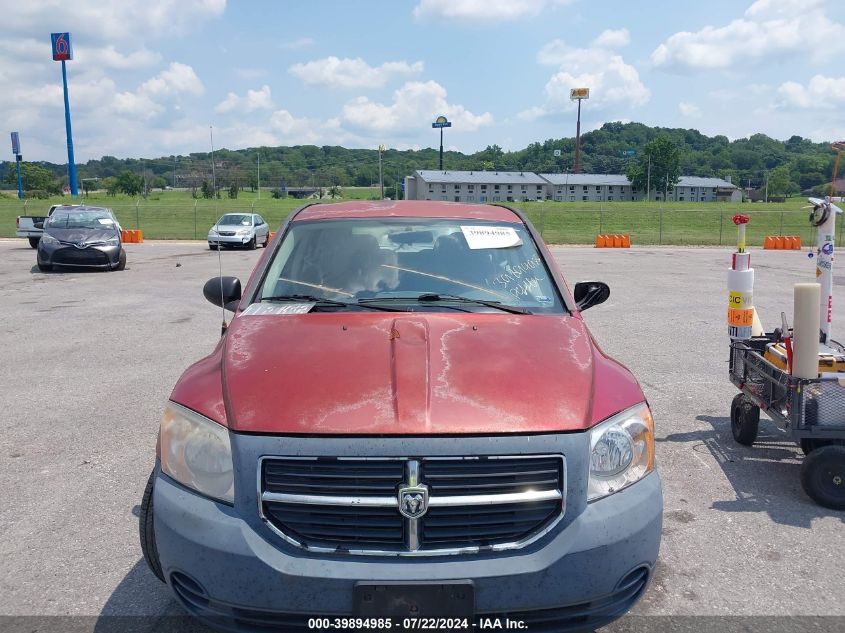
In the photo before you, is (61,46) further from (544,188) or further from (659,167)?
(659,167)

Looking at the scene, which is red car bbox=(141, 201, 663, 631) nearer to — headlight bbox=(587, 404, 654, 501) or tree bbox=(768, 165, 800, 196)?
headlight bbox=(587, 404, 654, 501)

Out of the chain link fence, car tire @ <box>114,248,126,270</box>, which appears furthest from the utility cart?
the chain link fence

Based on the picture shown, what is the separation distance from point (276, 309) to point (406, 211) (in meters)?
1.21

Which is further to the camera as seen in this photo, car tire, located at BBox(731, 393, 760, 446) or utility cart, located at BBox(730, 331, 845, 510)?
car tire, located at BBox(731, 393, 760, 446)

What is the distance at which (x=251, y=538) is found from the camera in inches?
98.0

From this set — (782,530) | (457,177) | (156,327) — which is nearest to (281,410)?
(782,530)

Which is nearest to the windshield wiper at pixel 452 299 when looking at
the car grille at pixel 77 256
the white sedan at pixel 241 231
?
the car grille at pixel 77 256

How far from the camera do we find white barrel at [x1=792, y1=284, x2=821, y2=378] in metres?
4.57

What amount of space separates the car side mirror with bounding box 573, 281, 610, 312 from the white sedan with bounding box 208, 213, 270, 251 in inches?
988

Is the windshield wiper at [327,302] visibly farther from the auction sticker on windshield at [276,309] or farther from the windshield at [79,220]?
the windshield at [79,220]

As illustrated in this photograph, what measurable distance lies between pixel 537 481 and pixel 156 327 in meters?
9.34

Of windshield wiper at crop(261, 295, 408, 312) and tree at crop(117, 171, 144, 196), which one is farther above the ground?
tree at crop(117, 171, 144, 196)

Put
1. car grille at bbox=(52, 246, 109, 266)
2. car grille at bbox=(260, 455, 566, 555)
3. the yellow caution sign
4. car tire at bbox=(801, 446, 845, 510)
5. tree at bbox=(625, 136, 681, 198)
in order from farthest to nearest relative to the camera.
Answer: tree at bbox=(625, 136, 681, 198) → car grille at bbox=(52, 246, 109, 266) → the yellow caution sign → car tire at bbox=(801, 446, 845, 510) → car grille at bbox=(260, 455, 566, 555)

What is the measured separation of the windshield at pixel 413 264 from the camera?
3.88 meters
